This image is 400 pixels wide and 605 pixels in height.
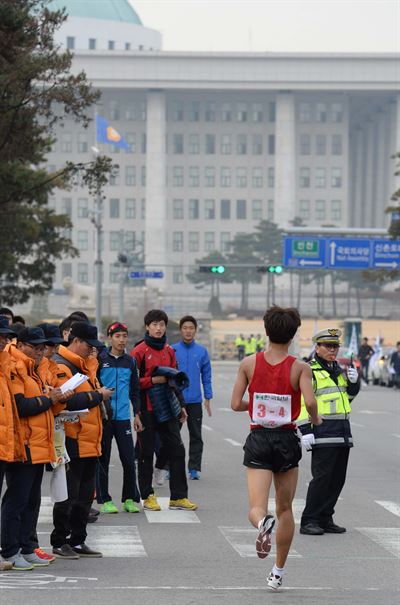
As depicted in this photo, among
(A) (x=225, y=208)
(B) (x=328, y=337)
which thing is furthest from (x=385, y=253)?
(A) (x=225, y=208)

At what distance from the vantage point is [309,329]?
118562 millimetres

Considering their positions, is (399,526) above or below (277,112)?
below

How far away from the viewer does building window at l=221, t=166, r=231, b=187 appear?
16950cm

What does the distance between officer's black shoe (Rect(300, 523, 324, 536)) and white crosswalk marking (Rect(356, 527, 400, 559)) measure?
1.24 ft

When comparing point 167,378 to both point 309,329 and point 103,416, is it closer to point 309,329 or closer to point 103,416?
point 103,416

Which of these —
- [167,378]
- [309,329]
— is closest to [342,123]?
[309,329]

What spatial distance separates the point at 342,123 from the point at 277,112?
36.3 feet

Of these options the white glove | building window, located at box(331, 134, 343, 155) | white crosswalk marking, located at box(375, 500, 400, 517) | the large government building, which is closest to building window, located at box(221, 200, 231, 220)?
the large government building

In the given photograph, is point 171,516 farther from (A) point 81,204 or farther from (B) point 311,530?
(A) point 81,204

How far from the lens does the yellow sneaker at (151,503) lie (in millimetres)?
14656

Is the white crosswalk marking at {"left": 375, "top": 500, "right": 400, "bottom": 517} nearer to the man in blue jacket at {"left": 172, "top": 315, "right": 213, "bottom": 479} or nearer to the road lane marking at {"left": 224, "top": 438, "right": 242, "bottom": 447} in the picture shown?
the man in blue jacket at {"left": 172, "top": 315, "right": 213, "bottom": 479}

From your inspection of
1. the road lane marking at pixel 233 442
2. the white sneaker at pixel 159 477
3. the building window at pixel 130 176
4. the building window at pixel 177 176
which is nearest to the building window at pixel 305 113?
the building window at pixel 177 176

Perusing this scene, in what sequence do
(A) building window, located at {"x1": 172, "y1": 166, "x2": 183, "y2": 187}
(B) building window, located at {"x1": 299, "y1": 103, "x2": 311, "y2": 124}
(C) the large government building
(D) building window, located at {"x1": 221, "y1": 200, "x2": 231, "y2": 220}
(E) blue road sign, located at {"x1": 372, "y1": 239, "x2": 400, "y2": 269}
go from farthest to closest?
(A) building window, located at {"x1": 172, "y1": 166, "x2": 183, "y2": 187} → (D) building window, located at {"x1": 221, "y1": 200, "x2": 231, "y2": 220} → (B) building window, located at {"x1": 299, "y1": 103, "x2": 311, "y2": 124} → (C) the large government building → (E) blue road sign, located at {"x1": 372, "y1": 239, "x2": 400, "y2": 269}

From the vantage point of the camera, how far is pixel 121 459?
46.8 ft
